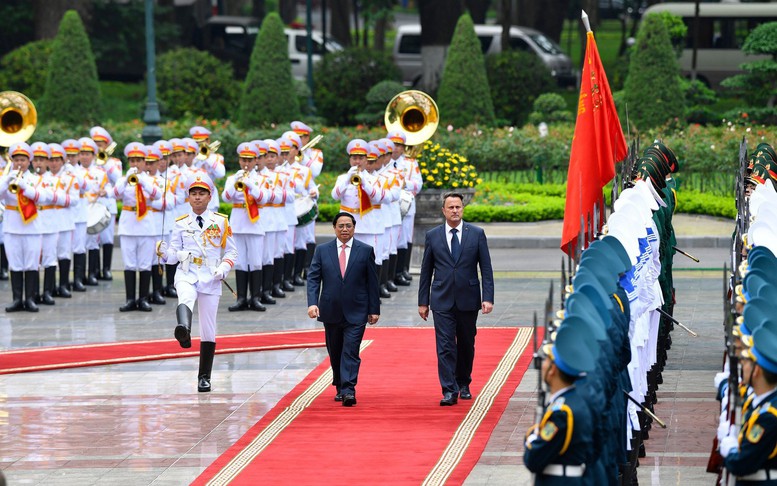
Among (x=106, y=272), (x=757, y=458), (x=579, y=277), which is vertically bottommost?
(x=106, y=272)

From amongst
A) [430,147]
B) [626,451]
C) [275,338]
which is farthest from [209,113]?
[626,451]

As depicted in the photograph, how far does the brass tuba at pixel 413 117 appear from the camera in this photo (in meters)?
20.6

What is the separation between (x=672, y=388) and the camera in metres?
12.8

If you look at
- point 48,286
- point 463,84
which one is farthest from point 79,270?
point 463,84

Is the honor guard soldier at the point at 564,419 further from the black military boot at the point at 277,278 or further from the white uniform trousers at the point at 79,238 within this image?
the white uniform trousers at the point at 79,238

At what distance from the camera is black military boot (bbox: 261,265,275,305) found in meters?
18.0

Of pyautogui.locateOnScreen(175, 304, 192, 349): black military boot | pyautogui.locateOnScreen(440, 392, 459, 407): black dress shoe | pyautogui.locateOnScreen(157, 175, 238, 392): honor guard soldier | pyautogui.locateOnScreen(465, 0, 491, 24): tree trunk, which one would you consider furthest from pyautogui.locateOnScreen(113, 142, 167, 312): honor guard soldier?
pyautogui.locateOnScreen(465, 0, 491, 24): tree trunk

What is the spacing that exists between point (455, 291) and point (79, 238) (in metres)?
8.22

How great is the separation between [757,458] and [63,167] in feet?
42.6

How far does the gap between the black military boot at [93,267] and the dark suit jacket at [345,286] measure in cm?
784

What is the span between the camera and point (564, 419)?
7.14 m

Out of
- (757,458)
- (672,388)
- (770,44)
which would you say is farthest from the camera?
(770,44)

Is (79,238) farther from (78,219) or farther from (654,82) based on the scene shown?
(654,82)

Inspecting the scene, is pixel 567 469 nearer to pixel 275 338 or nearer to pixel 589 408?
pixel 589 408
